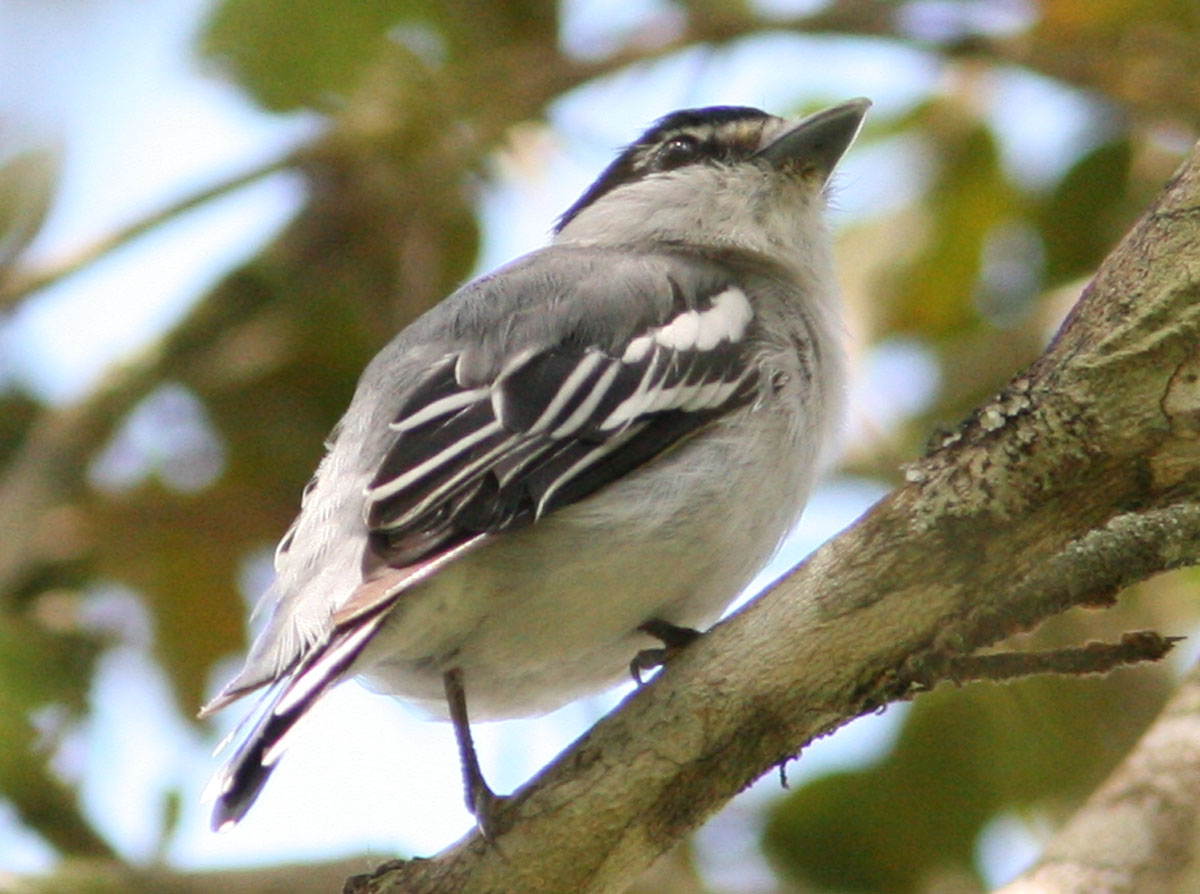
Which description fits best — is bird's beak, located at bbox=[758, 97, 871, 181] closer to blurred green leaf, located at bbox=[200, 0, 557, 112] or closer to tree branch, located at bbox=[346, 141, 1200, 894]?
blurred green leaf, located at bbox=[200, 0, 557, 112]

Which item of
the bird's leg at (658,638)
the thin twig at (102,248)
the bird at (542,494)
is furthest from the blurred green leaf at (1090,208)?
the thin twig at (102,248)

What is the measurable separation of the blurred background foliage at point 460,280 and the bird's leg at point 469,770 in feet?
3.90

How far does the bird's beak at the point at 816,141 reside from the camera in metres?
4.07

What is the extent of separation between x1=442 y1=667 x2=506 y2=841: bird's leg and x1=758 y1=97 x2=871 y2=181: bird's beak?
1813mm

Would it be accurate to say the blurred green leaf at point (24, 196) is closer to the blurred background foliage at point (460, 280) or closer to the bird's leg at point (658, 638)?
the blurred background foliage at point (460, 280)

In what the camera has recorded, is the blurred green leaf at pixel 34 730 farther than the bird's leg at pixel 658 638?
Yes

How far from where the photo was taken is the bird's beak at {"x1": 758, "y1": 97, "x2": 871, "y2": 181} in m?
4.07

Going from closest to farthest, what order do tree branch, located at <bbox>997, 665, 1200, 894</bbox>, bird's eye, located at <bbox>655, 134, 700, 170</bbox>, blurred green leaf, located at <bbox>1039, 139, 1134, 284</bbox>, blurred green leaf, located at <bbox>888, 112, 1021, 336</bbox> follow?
tree branch, located at <bbox>997, 665, 1200, 894</bbox>
bird's eye, located at <bbox>655, 134, 700, 170</bbox>
blurred green leaf, located at <bbox>1039, 139, 1134, 284</bbox>
blurred green leaf, located at <bbox>888, 112, 1021, 336</bbox>

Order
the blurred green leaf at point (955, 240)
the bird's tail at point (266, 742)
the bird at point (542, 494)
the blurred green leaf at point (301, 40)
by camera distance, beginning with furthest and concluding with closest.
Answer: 1. the blurred green leaf at point (955, 240)
2. the blurred green leaf at point (301, 40)
3. the bird at point (542, 494)
4. the bird's tail at point (266, 742)

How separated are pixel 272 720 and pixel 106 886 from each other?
1.34 m

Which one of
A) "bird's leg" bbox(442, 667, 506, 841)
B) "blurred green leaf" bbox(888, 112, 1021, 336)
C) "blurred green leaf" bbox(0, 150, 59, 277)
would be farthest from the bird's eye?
"bird's leg" bbox(442, 667, 506, 841)

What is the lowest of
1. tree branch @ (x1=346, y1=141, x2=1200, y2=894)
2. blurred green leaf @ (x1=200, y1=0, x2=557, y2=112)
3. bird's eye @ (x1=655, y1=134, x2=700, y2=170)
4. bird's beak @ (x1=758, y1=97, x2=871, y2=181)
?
tree branch @ (x1=346, y1=141, x2=1200, y2=894)

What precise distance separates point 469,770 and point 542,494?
49 cm

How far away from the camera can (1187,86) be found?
443cm
